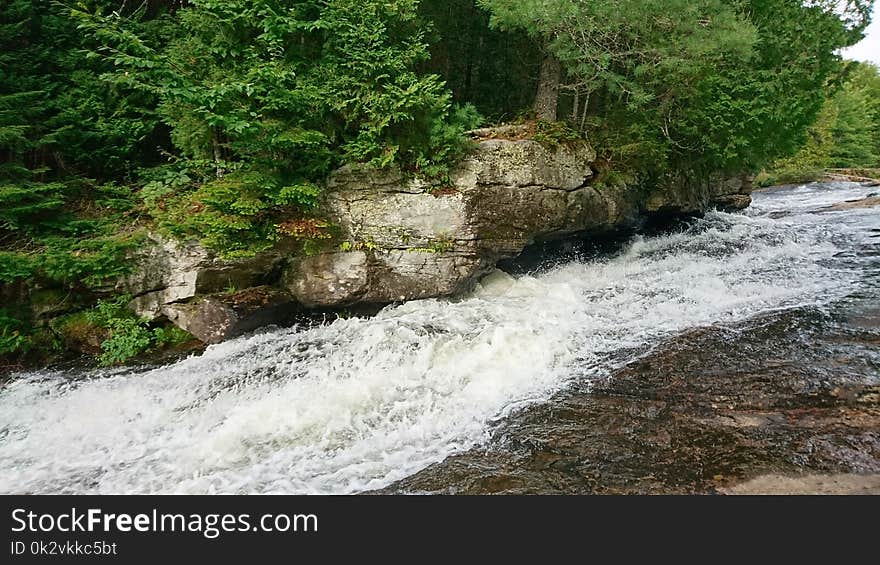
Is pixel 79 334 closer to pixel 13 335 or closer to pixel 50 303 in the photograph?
pixel 50 303

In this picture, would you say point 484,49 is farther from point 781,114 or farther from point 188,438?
point 188,438

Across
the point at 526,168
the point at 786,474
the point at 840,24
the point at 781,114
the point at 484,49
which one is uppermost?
the point at 840,24

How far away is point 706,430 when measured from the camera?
437 centimetres

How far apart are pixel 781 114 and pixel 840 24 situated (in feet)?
9.70

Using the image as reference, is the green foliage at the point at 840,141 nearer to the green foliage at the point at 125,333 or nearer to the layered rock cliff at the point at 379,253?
the layered rock cliff at the point at 379,253

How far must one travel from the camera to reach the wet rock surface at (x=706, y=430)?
12.3ft

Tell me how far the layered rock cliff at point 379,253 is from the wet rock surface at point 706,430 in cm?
341

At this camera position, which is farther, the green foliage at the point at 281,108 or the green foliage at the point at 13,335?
the green foliage at the point at 281,108

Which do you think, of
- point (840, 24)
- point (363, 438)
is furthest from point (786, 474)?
point (840, 24)

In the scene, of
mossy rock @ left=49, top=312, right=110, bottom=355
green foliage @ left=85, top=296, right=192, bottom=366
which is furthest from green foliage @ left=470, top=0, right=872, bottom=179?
mossy rock @ left=49, top=312, right=110, bottom=355

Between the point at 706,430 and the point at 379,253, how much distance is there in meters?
5.28

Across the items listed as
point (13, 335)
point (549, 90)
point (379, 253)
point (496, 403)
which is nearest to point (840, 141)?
point (549, 90)

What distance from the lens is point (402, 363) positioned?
6035 mm

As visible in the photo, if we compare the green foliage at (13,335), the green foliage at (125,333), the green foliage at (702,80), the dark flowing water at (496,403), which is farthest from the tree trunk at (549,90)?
the green foliage at (13,335)
